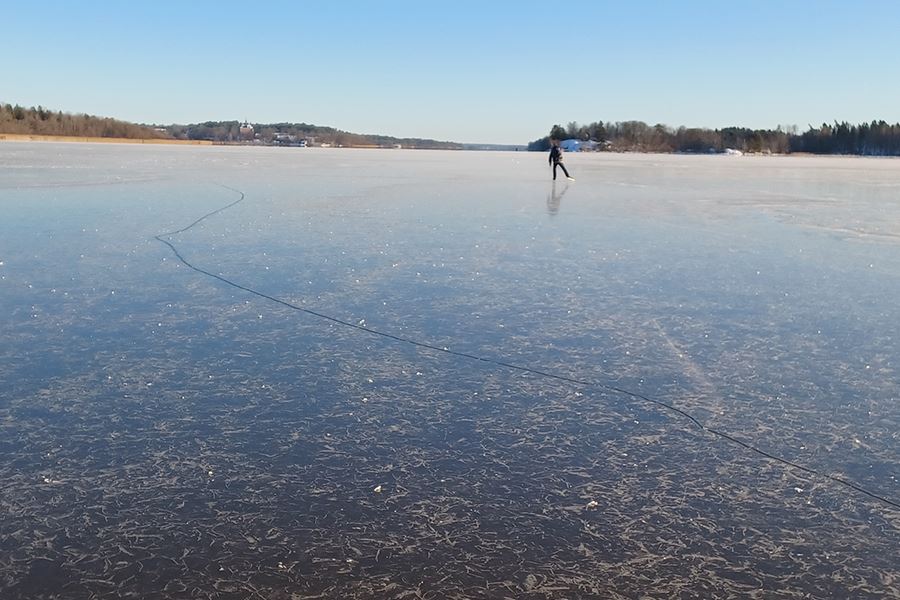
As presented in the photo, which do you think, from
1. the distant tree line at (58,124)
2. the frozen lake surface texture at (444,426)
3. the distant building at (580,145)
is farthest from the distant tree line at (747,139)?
the frozen lake surface texture at (444,426)

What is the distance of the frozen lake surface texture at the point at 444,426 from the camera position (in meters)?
1.95

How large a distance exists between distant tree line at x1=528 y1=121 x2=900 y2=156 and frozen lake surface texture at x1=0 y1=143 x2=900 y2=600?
314 feet

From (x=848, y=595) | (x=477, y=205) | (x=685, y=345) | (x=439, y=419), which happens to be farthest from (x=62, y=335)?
(x=477, y=205)

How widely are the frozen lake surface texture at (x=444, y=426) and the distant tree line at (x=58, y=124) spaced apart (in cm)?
7245

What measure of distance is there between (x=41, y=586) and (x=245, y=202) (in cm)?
1022

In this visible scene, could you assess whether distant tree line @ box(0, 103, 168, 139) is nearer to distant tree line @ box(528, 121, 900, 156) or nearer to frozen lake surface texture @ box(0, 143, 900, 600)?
distant tree line @ box(528, 121, 900, 156)

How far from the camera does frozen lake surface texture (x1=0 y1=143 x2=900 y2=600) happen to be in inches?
76.6

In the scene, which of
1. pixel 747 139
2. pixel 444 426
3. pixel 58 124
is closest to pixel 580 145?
pixel 747 139

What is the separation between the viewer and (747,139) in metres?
101

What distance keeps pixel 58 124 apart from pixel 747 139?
279ft

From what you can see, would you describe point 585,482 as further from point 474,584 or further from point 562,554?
point 474,584

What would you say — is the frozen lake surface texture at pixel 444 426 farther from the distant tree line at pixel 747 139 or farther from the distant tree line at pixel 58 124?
the distant tree line at pixel 747 139

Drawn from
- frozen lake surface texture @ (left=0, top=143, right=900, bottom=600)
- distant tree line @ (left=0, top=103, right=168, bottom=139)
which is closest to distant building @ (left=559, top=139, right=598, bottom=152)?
distant tree line @ (left=0, top=103, right=168, bottom=139)

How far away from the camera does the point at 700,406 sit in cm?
312
